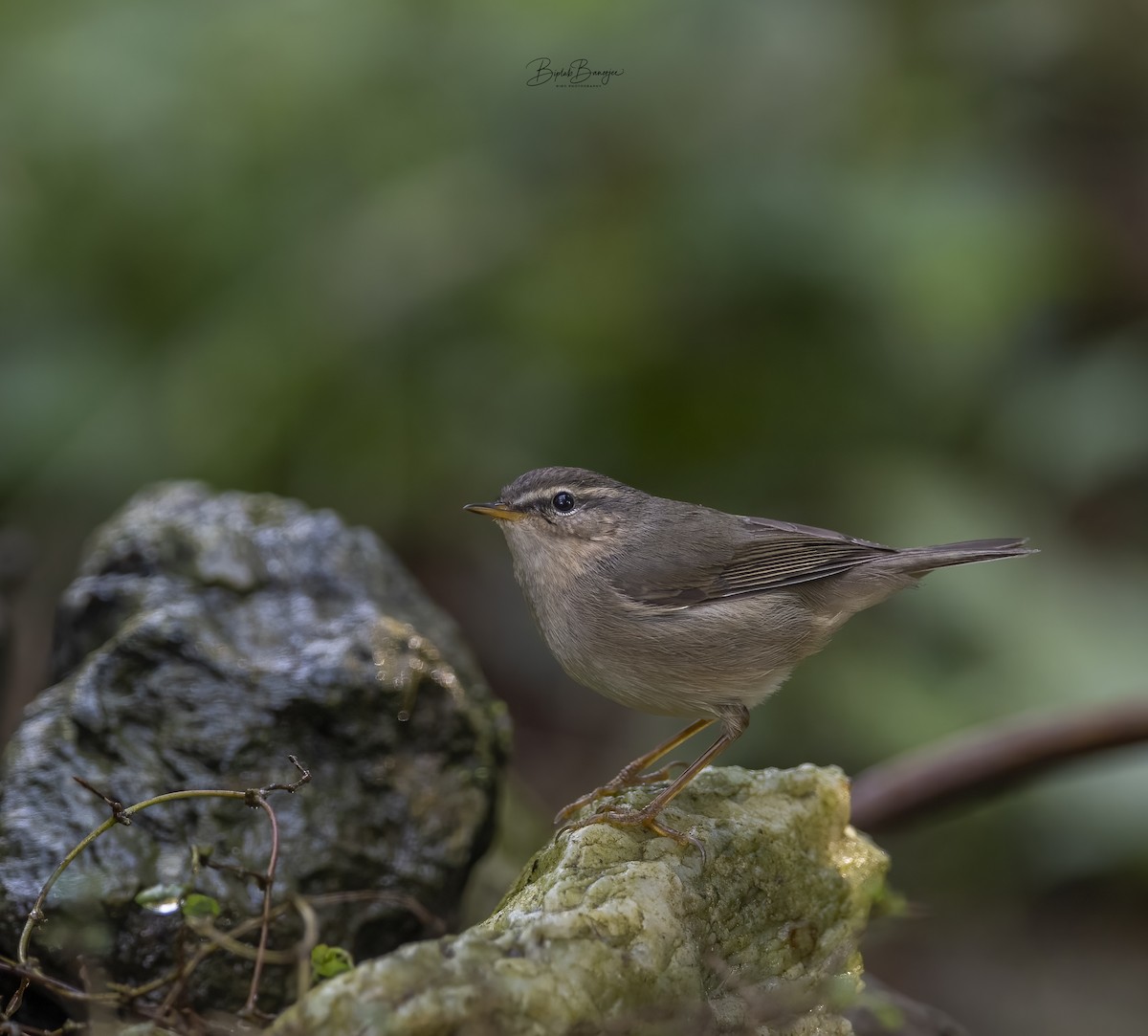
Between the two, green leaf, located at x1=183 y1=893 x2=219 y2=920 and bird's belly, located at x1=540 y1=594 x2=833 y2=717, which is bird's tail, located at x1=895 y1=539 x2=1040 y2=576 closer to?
bird's belly, located at x1=540 y1=594 x2=833 y2=717

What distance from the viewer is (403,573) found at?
4.46 m

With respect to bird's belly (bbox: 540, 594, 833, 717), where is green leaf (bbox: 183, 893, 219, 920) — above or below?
below

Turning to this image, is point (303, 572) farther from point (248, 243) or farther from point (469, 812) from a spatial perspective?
point (248, 243)

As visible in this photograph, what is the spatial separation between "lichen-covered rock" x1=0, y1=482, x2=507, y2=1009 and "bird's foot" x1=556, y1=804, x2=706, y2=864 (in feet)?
1.59

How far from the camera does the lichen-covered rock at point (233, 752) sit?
127 inches

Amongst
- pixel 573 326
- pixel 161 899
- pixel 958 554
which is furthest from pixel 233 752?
pixel 573 326

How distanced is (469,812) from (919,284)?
465cm

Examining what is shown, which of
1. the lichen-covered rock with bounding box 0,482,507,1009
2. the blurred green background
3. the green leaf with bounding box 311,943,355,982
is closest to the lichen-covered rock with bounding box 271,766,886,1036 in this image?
the green leaf with bounding box 311,943,355,982


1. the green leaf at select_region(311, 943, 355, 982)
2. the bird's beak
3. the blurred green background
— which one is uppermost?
the blurred green background

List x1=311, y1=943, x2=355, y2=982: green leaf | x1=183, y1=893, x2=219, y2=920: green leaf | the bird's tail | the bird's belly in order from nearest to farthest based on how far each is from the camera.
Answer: x1=311, y1=943, x2=355, y2=982: green leaf < x1=183, y1=893, x2=219, y2=920: green leaf < the bird's belly < the bird's tail

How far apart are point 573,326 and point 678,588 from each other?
3.43 m

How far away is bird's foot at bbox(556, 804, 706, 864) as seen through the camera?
3.06m

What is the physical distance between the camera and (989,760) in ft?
13.5

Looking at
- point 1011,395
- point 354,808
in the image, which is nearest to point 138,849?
point 354,808
